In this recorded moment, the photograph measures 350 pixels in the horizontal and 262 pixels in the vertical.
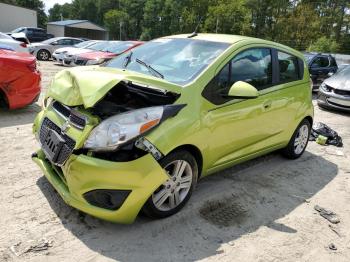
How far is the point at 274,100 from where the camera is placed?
4887mm

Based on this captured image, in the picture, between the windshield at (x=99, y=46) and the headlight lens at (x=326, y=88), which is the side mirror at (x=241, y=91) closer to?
the headlight lens at (x=326, y=88)

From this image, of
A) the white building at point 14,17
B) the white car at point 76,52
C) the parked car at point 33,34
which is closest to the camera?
the white car at point 76,52

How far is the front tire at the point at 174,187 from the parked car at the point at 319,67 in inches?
419

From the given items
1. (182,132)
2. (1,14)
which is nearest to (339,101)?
(182,132)

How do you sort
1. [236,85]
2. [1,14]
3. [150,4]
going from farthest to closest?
[150,4] < [1,14] < [236,85]

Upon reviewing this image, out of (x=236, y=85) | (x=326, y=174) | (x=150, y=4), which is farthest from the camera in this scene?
(x=150, y=4)

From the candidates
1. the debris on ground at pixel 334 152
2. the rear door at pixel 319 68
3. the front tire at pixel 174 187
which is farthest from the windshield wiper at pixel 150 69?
the rear door at pixel 319 68

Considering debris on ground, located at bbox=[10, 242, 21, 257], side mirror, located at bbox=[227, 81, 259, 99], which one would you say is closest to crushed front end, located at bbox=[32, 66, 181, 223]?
debris on ground, located at bbox=[10, 242, 21, 257]

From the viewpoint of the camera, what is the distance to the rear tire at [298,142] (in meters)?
5.77

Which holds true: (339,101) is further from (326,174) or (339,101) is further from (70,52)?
(70,52)

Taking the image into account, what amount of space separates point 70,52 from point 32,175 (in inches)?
568

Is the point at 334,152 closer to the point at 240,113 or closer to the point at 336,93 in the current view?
the point at 240,113

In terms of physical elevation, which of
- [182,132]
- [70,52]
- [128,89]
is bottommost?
[70,52]

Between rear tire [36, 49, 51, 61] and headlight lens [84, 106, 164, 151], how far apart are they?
20.2m
